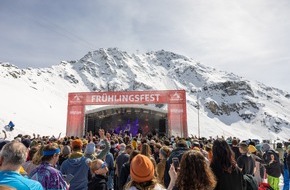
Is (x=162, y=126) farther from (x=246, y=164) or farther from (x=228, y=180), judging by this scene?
(x=228, y=180)

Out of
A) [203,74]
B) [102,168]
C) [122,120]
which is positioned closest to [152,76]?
[203,74]

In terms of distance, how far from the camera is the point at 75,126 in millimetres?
22375

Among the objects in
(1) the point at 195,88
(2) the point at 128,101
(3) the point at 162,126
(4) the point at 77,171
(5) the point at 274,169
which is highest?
(1) the point at 195,88

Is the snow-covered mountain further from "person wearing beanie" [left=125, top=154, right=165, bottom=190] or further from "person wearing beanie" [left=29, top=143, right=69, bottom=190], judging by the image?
"person wearing beanie" [left=125, top=154, right=165, bottom=190]

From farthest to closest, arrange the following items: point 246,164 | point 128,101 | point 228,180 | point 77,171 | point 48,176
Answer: point 128,101 → point 246,164 → point 77,171 → point 228,180 → point 48,176

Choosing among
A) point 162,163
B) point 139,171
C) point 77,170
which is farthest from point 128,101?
point 139,171

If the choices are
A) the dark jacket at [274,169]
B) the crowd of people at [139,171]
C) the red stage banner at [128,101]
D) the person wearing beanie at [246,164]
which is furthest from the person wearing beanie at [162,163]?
the red stage banner at [128,101]

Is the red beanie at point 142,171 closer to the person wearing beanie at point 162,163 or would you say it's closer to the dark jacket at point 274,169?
the person wearing beanie at point 162,163

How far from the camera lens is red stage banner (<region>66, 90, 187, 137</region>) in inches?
832

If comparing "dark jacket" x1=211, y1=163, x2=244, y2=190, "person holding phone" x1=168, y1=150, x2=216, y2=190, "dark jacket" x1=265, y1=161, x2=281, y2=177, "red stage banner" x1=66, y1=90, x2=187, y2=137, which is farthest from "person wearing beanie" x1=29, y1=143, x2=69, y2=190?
"red stage banner" x1=66, y1=90, x2=187, y2=137

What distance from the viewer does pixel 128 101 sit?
22438 millimetres

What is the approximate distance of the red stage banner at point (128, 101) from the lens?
21.1 m

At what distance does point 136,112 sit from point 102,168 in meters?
23.0

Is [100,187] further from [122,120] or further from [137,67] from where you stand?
[137,67]
